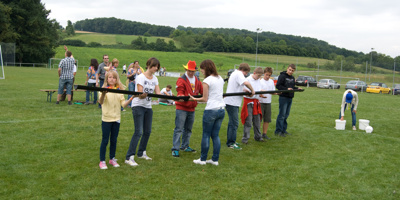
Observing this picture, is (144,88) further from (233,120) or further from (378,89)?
(378,89)

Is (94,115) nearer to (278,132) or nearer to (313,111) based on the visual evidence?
(278,132)

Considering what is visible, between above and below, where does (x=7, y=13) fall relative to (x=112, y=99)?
above

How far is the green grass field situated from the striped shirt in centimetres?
298

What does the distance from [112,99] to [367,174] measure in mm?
5043

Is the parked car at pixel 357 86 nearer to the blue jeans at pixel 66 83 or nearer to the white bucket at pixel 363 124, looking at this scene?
the white bucket at pixel 363 124

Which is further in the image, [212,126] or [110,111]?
[212,126]

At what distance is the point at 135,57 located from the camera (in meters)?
77.8

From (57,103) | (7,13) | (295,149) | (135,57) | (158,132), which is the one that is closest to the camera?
(295,149)

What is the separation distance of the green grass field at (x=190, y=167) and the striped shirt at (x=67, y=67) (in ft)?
9.76

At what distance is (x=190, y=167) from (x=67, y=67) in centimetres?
859

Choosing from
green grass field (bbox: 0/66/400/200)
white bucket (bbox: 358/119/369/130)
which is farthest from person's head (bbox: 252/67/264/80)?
white bucket (bbox: 358/119/369/130)

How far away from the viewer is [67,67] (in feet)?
42.8

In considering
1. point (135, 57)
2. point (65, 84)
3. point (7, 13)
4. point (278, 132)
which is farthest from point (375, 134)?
point (135, 57)

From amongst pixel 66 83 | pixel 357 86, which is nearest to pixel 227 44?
pixel 357 86
